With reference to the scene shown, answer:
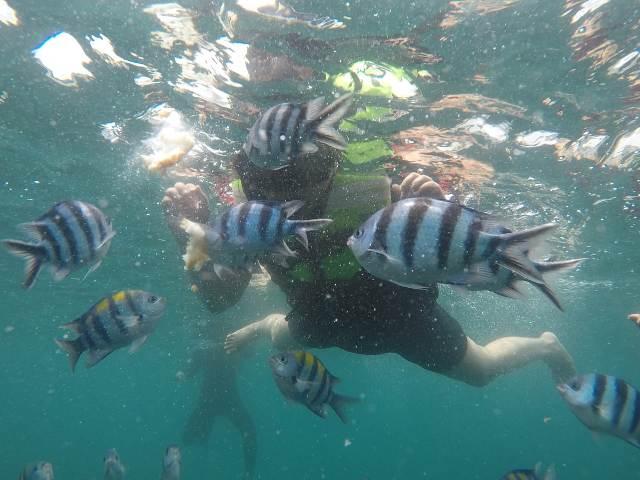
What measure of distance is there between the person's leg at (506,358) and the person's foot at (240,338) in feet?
25.1

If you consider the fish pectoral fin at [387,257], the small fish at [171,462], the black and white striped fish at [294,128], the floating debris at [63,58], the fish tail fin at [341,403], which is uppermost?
the floating debris at [63,58]

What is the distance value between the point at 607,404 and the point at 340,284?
138 inches

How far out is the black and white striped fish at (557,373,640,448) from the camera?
426 cm

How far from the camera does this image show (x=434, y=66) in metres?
8.75

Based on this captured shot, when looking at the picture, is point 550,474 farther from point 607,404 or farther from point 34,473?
point 34,473

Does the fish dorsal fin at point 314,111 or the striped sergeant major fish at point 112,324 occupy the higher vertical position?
the fish dorsal fin at point 314,111

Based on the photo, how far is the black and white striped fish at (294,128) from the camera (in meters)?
3.61

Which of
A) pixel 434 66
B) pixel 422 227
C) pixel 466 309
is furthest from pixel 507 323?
pixel 422 227

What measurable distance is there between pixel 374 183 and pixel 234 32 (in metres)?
5.17

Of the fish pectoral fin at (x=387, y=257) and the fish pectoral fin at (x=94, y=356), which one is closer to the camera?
the fish pectoral fin at (x=387, y=257)

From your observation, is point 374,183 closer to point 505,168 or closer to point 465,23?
point 465,23

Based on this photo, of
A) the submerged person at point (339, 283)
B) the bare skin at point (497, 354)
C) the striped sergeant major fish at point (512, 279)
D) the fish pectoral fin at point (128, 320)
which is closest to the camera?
the striped sergeant major fish at point (512, 279)

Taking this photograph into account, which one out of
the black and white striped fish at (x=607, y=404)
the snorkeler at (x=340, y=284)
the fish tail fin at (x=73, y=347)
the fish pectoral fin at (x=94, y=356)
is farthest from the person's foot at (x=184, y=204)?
the black and white striped fish at (x=607, y=404)

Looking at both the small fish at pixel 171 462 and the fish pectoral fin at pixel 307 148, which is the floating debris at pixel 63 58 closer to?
the fish pectoral fin at pixel 307 148
